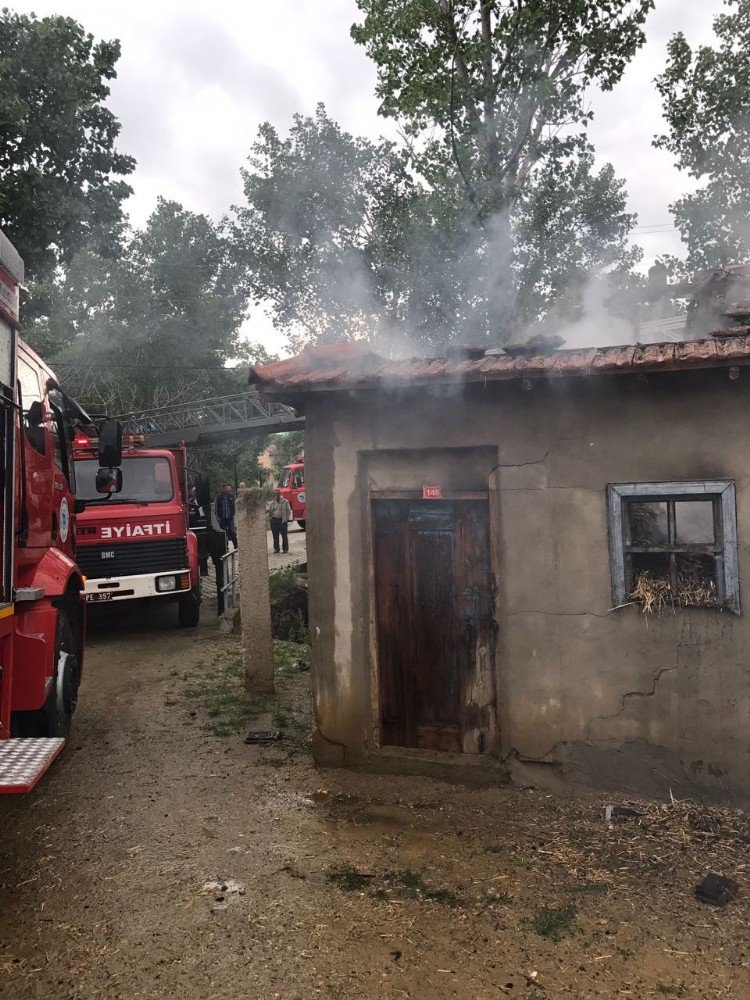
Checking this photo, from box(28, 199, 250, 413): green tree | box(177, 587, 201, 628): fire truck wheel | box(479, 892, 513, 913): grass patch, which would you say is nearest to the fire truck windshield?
box(177, 587, 201, 628): fire truck wheel

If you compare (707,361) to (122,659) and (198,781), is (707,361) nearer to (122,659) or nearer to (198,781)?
(198,781)

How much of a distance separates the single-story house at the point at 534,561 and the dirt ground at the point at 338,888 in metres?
0.42

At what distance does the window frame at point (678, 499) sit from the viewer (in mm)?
4801

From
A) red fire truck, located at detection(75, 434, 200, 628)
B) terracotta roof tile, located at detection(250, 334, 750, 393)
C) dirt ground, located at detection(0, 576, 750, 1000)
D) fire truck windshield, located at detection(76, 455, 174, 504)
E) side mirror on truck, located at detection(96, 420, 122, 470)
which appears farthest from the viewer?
fire truck windshield, located at detection(76, 455, 174, 504)

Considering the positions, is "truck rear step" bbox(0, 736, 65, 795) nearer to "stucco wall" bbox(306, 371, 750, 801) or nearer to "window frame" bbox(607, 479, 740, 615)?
"stucco wall" bbox(306, 371, 750, 801)

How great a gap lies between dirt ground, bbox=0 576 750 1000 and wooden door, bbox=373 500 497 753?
490 mm

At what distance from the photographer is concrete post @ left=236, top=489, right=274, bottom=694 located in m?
7.77

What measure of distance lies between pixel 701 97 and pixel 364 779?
2266cm

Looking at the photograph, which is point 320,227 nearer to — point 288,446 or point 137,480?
point 137,480

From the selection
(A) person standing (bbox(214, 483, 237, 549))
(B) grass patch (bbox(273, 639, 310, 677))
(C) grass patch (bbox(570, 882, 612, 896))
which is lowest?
(C) grass patch (bbox(570, 882, 612, 896))

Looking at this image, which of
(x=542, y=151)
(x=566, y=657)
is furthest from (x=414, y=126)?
(x=566, y=657)

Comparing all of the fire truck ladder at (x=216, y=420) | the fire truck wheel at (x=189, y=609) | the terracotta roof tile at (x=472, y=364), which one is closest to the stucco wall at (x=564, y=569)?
the terracotta roof tile at (x=472, y=364)

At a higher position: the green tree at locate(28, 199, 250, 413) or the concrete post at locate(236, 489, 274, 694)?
the green tree at locate(28, 199, 250, 413)

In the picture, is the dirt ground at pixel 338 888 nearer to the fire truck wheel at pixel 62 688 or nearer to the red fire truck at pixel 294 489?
the fire truck wheel at pixel 62 688
